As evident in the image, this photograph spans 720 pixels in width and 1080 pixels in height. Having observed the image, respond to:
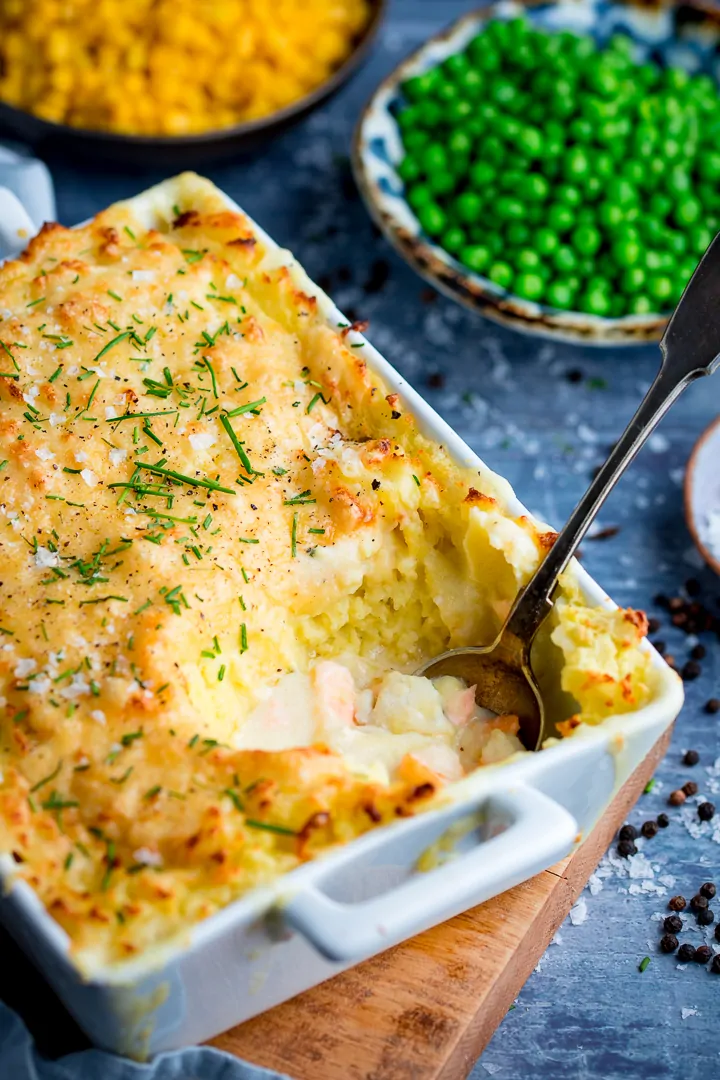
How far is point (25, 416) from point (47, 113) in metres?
2.08

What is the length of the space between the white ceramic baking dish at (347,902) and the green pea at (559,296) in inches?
70.8

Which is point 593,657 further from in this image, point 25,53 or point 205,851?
point 25,53

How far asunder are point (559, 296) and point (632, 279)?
0.27 metres

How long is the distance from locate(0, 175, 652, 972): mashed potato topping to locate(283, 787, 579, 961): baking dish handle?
0.10 m

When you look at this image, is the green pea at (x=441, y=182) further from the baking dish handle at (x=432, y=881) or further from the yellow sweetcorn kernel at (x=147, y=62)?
the baking dish handle at (x=432, y=881)

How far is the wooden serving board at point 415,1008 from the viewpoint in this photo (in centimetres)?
257

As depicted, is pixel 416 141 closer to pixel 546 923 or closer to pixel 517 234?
pixel 517 234

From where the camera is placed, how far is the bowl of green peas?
4195 mm

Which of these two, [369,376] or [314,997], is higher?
[369,376]

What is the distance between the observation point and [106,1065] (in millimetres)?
2408

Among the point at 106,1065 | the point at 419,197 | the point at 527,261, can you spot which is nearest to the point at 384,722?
the point at 106,1065

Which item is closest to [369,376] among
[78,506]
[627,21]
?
[78,506]

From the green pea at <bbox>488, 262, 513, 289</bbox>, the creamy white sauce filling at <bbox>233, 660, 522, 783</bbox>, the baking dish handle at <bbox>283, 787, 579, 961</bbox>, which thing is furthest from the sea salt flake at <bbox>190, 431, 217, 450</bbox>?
the green pea at <bbox>488, 262, 513, 289</bbox>

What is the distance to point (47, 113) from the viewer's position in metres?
4.36
